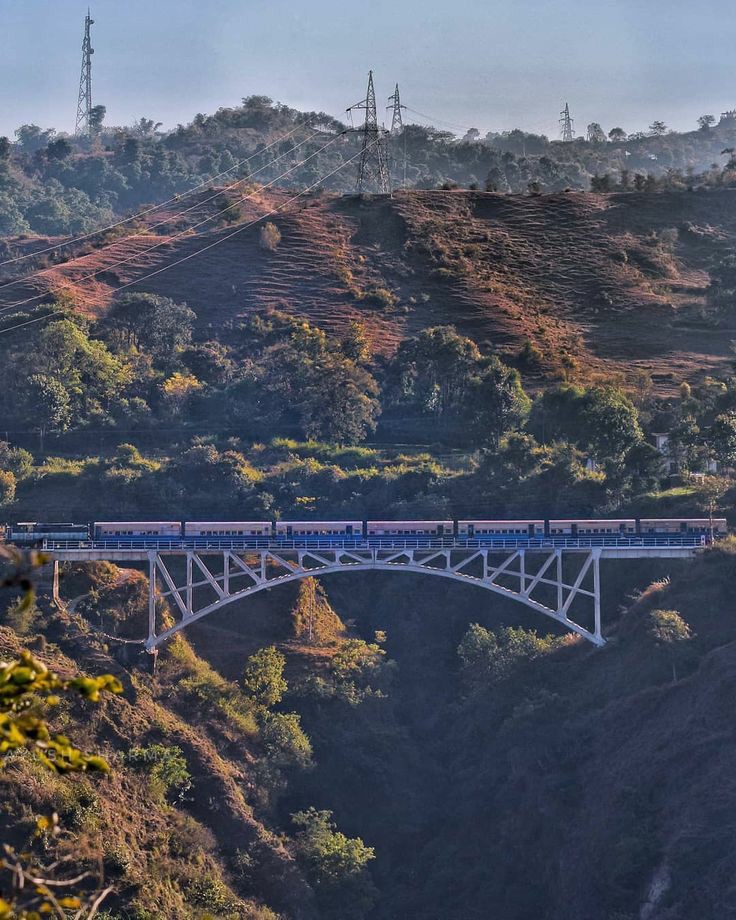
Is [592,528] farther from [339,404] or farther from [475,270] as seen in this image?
[475,270]

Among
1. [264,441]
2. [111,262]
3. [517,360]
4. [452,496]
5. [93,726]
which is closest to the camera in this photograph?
[93,726]

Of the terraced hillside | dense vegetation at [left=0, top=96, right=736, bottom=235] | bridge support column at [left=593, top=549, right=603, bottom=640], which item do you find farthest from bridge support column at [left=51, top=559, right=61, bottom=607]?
dense vegetation at [left=0, top=96, right=736, bottom=235]

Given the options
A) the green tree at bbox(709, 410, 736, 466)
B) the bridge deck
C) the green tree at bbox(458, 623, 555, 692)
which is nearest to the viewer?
the bridge deck

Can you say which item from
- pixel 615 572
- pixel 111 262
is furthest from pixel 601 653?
pixel 111 262

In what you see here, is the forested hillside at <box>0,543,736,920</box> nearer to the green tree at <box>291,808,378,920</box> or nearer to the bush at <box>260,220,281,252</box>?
the green tree at <box>291,808,378,920</box>

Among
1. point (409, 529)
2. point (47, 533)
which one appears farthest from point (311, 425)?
point (47, 533)

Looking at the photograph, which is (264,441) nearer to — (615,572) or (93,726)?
(615,572)
